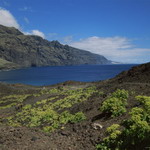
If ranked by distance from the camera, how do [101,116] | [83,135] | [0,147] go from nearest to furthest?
[0,147], [83,135], [101,116]

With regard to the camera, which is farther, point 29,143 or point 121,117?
point 121,117

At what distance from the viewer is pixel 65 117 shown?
1304 centimetres

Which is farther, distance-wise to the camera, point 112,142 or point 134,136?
point 112,142

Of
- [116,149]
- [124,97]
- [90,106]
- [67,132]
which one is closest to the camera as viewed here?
[116,149]

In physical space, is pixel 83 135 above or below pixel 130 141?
below

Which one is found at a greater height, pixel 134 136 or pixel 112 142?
pixel 134 136

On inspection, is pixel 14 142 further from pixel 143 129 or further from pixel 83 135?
pixel 143 129

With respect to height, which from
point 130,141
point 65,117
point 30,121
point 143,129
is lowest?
point 30,121

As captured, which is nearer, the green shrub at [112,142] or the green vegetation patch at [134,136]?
the green vegetation patch at [134,136]

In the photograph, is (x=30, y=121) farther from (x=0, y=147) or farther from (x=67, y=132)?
(x=0, y=147)

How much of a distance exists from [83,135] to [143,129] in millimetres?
3586

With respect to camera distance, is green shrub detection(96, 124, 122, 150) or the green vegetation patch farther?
green shrub detection(96, 124, 122, 150)

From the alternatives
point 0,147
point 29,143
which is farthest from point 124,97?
point 0,147

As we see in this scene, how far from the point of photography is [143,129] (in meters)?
6.52
